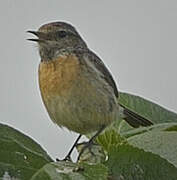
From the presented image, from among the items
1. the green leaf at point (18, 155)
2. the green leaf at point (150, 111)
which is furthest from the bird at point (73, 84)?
the green leaf at point (18, 155)

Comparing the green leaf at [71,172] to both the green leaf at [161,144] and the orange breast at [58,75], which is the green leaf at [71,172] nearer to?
the green leaf at [161,144]

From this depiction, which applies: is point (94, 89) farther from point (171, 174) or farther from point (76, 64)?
point (171, 174)

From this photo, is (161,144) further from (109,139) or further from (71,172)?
(109,139)

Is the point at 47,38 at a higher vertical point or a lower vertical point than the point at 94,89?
→ higher

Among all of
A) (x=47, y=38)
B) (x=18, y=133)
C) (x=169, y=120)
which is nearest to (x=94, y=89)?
(x=47, y=38)

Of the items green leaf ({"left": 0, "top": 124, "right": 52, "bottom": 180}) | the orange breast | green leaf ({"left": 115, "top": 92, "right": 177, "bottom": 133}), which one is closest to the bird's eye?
the orange breast

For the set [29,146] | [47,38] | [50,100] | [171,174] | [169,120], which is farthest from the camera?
[47,38]

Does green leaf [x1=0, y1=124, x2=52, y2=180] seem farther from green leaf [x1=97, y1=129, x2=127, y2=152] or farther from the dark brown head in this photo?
the dark brown head
